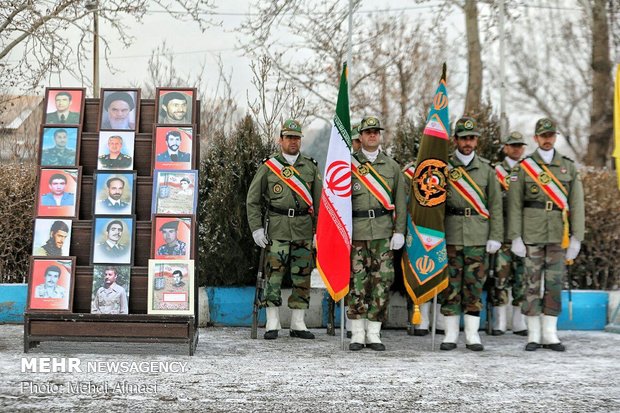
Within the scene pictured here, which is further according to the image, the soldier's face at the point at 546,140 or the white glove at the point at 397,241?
the soldier's face at the point at 546,140

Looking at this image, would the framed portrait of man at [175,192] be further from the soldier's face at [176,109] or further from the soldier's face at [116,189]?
the soldier's face at [176,109]

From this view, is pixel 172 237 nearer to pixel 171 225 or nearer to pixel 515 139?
pixel 171 225

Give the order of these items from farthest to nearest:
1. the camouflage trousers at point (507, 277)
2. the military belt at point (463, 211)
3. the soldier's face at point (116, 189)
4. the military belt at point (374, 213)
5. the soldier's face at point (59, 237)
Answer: the camouflage trousers at point (507, 277)
the military belt at point (463, 211)
the military belt at point (374, 213)
the soldier's face at point (116, 189)
the soldier's face at point (59, 237)

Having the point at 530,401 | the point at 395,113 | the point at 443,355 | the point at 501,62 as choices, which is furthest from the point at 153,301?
the point at 395,113

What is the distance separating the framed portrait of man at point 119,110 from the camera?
7090mm

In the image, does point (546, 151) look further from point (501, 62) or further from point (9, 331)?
point (501, 62)

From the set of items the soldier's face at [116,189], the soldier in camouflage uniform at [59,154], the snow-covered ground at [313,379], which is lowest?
the snow-covered ground at [313,379]

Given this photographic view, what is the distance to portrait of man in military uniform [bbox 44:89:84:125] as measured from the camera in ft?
23.3

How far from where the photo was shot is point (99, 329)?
6.56m

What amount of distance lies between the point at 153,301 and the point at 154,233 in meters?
0.58

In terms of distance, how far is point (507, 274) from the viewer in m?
8.24

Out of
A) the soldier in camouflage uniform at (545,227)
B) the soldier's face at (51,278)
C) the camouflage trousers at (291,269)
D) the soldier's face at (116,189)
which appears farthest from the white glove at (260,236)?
the soldier in camouflage uniform at (545,227)

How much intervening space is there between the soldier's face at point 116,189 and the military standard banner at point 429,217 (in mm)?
2681

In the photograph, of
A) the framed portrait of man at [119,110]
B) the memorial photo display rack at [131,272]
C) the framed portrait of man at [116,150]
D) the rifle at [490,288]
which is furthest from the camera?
the rifle at [490,288]
